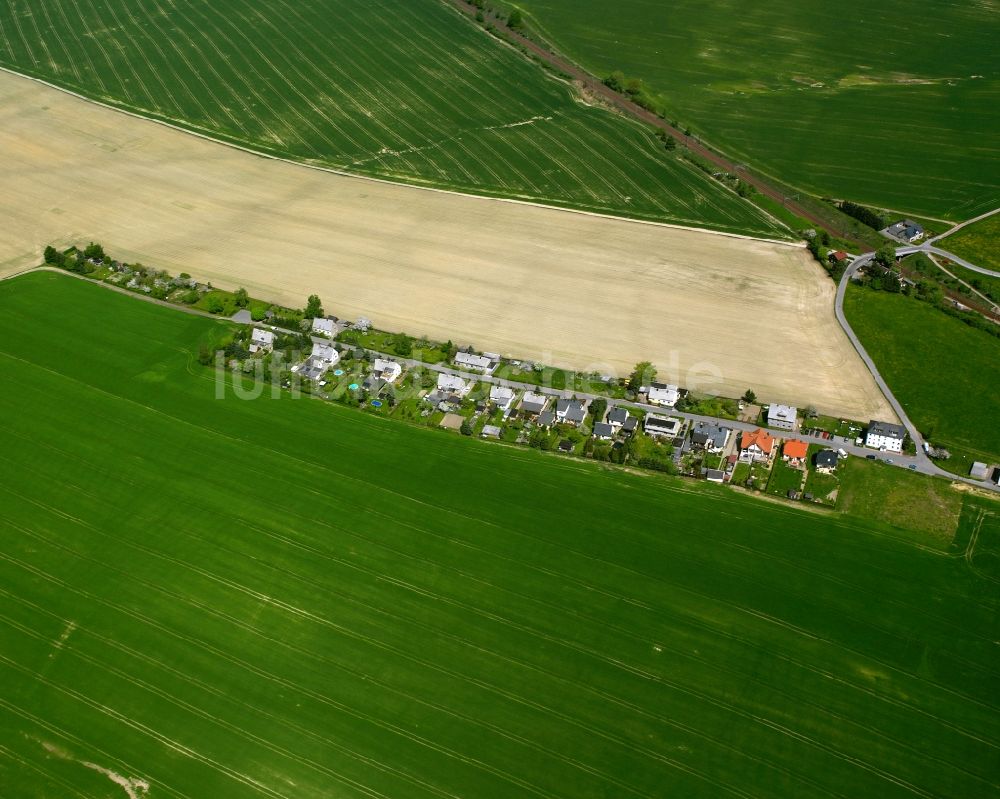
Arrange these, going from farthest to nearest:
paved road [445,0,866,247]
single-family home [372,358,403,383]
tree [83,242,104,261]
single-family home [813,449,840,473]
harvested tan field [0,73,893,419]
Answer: paved road [445,0,866,247] → tree [83,242,104,261] → harvested tan field [0,73,893,419] → single-family home [372,358,403,383] → single-family home [813,449,840,473]

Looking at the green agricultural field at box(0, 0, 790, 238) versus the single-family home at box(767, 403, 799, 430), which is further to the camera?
the green agricultural field at box(0, 0, 790, 238)

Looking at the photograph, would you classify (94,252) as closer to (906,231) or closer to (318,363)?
(318,363)

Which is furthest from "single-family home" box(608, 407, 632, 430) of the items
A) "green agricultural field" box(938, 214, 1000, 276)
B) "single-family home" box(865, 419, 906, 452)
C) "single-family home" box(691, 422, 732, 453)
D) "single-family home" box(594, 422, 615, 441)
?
"green agricultural field" box(938, 214, 1000, 276)

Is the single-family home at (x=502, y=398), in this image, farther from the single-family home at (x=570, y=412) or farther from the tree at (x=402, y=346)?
the tree at (x=402, y=346)

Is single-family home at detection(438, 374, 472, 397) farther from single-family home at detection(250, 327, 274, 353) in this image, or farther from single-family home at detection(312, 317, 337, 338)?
single-family home at detection(250, 327, 274, 353)

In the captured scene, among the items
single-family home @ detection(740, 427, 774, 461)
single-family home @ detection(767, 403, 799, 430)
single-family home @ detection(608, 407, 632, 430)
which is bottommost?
single-family home @ detection(608, 407, 632, 430)

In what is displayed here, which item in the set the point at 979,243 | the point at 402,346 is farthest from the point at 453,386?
the point at 979,243

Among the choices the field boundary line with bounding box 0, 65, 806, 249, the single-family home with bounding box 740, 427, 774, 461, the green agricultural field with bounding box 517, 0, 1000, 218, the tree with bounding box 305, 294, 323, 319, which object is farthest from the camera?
the green agricultural field with bounding box 517, 0, 1000, 218
